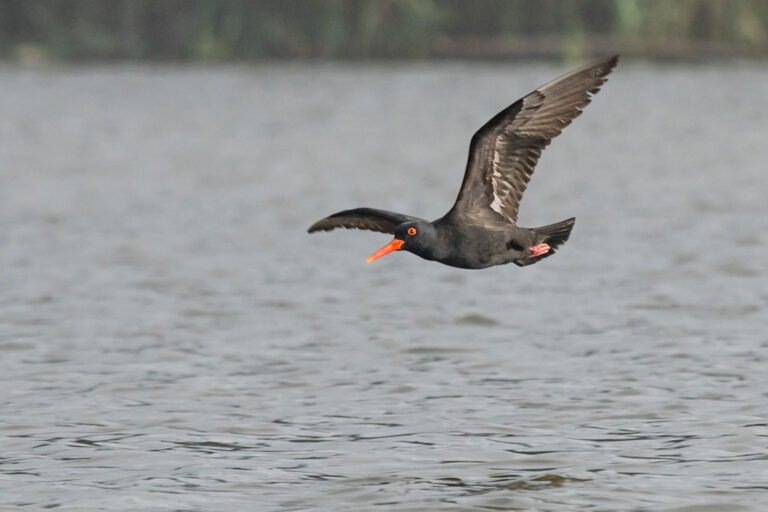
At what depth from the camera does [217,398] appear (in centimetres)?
1427

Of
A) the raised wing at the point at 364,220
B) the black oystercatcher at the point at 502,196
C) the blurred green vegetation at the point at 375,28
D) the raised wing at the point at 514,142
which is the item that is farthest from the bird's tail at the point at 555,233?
the blurred green vegetation at the point at 375,28

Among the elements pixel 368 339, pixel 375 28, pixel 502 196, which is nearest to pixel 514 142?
pixel 502 196

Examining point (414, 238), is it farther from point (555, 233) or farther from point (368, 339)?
point (368, 339)

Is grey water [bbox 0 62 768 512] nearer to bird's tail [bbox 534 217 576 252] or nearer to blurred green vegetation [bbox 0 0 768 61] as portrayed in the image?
bird's tail [bbox 534 217 576 252]

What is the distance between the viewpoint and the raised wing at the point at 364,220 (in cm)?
1238

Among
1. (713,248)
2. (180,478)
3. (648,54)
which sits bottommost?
(180,478)

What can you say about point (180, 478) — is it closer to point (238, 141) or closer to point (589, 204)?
point (589, 204)

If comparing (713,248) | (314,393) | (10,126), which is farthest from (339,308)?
(10,126)

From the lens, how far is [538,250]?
11961 mm

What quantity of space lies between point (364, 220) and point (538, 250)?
1.39 m

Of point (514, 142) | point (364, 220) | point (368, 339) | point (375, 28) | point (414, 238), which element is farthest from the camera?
point (375, 28)

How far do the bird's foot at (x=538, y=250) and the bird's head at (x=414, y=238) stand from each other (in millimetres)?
659

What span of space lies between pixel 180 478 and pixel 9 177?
2211cm

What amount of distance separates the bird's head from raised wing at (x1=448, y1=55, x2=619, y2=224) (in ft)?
1.31
